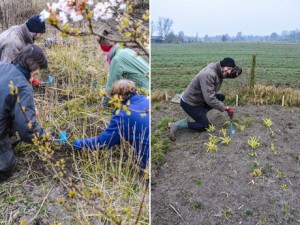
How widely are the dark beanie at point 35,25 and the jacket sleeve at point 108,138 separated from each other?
1201mm

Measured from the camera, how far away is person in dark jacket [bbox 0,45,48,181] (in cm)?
213

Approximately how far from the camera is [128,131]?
2287 mm

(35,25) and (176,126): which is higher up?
(35,25)

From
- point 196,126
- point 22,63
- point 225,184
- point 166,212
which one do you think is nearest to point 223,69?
point 196,126

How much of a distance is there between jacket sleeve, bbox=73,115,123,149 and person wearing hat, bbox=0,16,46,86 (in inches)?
45.0

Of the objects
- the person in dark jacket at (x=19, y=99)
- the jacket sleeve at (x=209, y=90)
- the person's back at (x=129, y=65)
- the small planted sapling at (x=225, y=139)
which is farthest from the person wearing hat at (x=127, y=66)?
the person in dark jacket at (x=19, y=99)

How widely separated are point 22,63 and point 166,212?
4.52 feet

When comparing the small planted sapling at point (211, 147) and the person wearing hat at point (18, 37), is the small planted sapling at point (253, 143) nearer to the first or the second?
the small planted sapling at point (211, 147)

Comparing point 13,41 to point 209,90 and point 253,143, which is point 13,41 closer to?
point 209,90

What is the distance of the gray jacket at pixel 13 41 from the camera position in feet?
10.1

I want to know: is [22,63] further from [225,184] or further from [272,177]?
[272,177]

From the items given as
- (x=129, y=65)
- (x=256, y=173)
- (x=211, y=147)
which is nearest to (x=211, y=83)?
(x=211, y=147)

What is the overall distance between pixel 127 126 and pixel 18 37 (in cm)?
148

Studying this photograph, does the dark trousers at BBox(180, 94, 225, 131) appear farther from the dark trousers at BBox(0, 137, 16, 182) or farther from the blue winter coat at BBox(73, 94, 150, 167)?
the dark trousers at BBox(0, 137, 16, 182)
